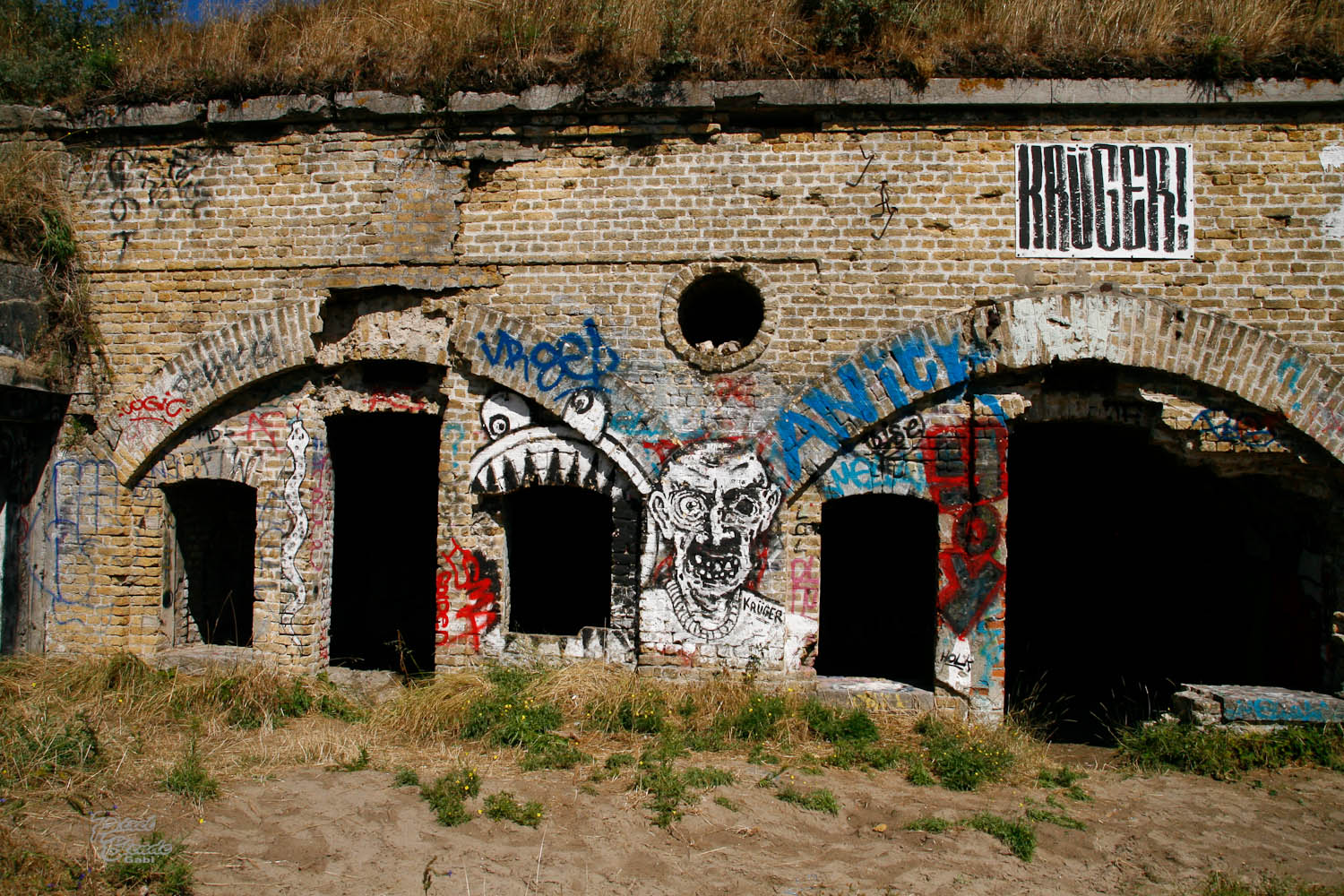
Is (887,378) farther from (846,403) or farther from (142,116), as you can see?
(142,116)

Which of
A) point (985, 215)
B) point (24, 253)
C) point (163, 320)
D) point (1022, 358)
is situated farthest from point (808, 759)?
point (24, 253)

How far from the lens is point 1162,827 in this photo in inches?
229

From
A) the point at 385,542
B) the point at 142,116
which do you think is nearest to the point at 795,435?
the point at 385,542

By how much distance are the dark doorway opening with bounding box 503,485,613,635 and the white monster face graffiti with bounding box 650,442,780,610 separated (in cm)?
265

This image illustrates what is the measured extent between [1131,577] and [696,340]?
641cm

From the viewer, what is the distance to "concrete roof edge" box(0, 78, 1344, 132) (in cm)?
724

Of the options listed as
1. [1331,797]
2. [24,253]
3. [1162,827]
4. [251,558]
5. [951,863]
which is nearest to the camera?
[951,863]

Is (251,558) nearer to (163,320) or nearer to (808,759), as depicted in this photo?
(163,320)

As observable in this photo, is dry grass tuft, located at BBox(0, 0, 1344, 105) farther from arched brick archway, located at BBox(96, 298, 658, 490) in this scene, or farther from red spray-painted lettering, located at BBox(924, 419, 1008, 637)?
red spray-painted lettering, located at BBox(924, 419, 1008, 637)

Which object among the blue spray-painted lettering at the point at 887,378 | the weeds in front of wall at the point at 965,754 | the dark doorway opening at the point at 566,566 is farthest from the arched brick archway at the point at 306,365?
the weeds in front of wall at the point at 965,754

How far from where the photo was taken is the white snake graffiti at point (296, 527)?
7.95 metres

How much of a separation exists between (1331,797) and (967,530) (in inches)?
125

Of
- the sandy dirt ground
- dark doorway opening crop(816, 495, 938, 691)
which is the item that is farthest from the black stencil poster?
the sandy dirt ground

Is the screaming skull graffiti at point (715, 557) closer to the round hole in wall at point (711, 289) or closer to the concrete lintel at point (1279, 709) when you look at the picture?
the round hole in wall at point (711, 289)
